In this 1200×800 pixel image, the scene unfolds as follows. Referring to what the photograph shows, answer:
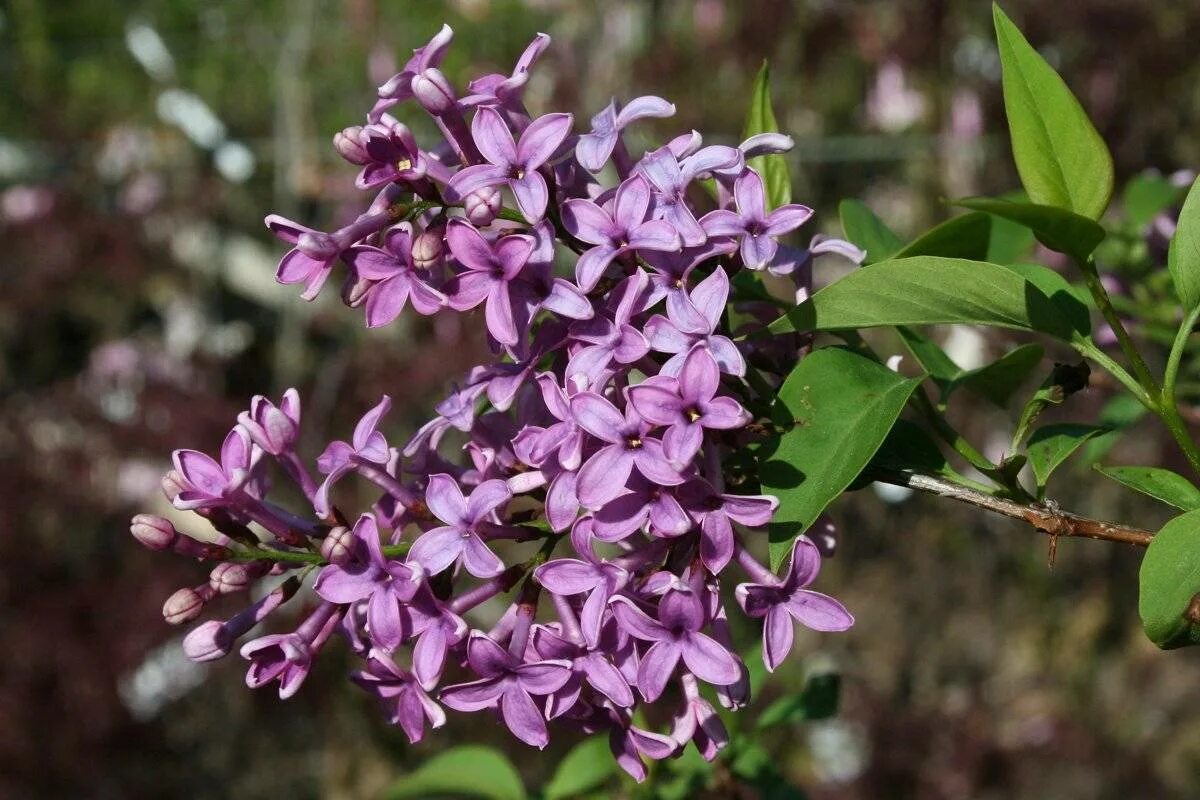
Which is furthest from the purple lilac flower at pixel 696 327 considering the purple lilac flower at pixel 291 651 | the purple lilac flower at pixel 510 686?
the purple lilac flower at pixel 291 651

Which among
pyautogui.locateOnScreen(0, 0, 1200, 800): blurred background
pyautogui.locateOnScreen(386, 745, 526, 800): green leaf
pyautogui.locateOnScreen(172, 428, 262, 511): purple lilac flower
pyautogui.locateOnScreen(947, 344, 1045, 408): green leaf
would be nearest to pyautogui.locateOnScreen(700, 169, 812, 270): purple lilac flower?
pyautogui.locateOnScreen(947, 344, 1045, 408): green leaf

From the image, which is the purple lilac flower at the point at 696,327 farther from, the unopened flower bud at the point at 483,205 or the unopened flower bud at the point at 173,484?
the unopened flower bud at the point at 173,484

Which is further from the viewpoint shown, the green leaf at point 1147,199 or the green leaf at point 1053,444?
the green leaf at point 1147,199

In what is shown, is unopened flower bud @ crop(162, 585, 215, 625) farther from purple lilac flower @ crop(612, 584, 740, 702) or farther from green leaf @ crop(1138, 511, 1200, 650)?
green leaf @ crop(1138, 511, 1200, 650)

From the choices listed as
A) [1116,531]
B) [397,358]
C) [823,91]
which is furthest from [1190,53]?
[1116,531]

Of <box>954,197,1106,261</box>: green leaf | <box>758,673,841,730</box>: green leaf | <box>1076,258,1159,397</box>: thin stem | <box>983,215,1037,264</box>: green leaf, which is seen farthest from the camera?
<box>758,673,841,730</box>: green leaf

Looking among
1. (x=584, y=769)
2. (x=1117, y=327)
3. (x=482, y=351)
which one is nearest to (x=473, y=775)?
(x=584, y=769)
